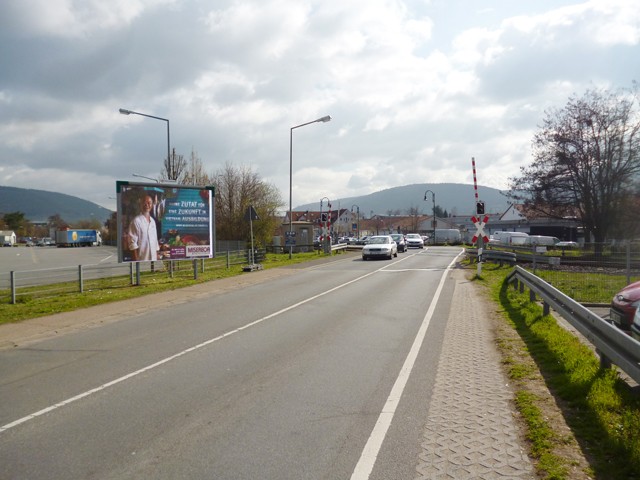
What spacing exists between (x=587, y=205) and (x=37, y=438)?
38.8 m

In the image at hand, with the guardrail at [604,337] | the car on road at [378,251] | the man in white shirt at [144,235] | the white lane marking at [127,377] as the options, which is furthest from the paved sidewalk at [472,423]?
the car on road at [378,251]

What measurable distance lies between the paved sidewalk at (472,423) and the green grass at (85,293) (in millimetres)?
9976

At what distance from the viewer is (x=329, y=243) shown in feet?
123

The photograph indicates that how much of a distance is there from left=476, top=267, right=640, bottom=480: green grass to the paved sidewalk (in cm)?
17

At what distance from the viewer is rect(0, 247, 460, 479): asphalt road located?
3.99 metres

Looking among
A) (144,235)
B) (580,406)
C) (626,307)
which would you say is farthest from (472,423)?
(144,235)

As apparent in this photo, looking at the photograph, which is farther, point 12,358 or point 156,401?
point 12,358

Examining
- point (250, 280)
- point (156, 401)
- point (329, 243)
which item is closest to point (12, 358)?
point (156, 401)

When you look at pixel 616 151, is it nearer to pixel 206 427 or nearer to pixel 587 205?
pixel 587 205

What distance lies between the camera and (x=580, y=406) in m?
5.09

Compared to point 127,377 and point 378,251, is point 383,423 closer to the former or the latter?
point 127,377

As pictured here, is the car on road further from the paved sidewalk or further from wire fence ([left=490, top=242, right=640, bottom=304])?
the paved sidewalk

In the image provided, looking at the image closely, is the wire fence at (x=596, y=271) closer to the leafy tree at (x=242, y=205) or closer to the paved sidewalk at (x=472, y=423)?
the paved sidewalk at (x=472, y=423)

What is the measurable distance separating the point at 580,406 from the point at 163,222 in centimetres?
1617
